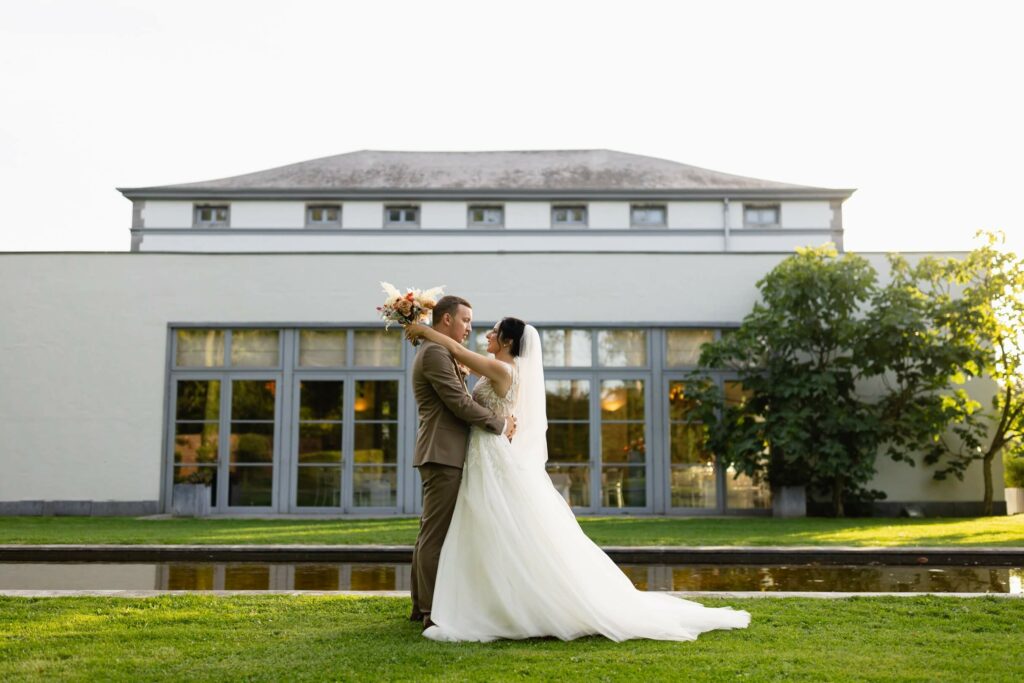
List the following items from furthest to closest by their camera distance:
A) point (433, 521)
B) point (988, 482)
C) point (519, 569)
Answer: point (988, 482) < point (433, 521) < point (519, 569)

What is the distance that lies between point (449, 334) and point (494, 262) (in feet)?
35.3

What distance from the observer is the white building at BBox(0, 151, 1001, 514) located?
16047 mm

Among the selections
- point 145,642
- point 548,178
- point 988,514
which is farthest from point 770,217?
point 145,642

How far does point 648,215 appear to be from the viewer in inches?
1221

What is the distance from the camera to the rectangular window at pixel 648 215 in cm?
3091

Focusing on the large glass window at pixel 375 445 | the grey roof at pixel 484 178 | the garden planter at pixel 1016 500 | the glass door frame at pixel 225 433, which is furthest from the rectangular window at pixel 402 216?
the garden planter at pixel 1016 500

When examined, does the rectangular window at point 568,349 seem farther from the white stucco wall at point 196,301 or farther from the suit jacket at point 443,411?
the suit jacket at point 443,411

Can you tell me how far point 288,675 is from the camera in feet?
14.2

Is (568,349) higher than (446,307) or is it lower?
higher

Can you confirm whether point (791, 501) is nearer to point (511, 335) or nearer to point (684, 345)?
point (684, 345)

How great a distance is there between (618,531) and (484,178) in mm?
21204

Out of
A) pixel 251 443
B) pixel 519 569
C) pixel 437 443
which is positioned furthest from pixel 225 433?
pixel 519 569

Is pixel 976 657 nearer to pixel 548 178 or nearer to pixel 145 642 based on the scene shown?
pixel 145 642

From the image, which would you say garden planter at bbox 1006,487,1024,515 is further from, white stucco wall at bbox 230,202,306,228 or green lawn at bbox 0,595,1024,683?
white stucco wall at bbox 230,202,306,228
